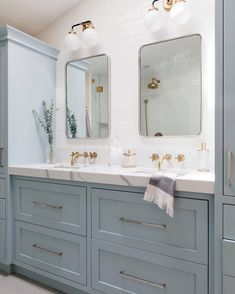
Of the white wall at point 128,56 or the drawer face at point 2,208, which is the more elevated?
the white wall at point 128,56

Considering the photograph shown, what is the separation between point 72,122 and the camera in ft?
8.29

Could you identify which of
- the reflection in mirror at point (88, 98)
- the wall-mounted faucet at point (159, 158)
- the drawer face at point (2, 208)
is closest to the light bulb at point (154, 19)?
the reflection in mirror at point (88, 98)

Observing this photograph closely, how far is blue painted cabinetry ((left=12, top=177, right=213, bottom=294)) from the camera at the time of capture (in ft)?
4.45

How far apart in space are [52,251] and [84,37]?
1806mm

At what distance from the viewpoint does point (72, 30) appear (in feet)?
8.26

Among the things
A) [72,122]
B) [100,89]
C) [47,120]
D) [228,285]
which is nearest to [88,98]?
[100,89]

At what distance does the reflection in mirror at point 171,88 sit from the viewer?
191 centimetres

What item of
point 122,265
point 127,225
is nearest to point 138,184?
point 127,225

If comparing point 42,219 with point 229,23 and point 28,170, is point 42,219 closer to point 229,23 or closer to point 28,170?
point 28,170

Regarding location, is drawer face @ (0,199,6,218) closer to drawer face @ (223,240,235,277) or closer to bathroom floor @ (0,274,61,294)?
bathroom floor @ (0,274,61,294)

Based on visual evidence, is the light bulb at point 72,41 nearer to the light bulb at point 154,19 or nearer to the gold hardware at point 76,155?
the light bulb at point 154,19

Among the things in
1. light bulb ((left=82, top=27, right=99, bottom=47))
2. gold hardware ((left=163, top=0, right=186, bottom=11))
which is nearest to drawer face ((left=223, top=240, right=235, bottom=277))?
gold hardware ((left=163, top=0, right=186, bottom=11))

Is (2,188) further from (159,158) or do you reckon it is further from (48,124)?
(159,158)

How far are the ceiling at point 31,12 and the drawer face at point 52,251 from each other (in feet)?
6.26
